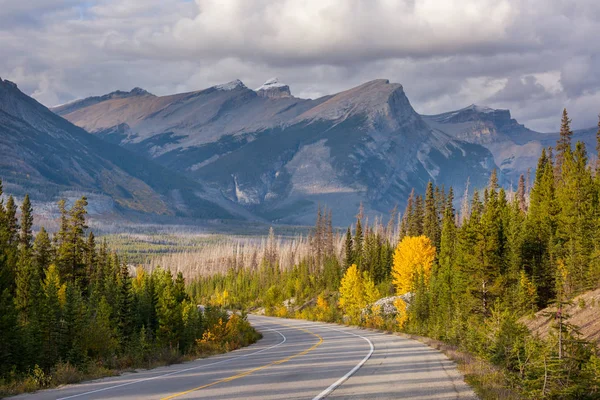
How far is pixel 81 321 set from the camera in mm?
33594

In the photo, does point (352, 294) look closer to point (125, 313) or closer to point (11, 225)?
point (11, 225)

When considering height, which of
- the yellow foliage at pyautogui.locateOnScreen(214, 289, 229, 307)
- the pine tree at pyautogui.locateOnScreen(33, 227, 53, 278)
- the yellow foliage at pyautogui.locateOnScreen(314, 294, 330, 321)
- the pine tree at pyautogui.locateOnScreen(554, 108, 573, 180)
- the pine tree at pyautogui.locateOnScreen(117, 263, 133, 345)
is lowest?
the yellow foliage at pyautogui.locateOnScreen(214, 289, 229, 307)

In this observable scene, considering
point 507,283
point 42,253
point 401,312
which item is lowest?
point 401,312

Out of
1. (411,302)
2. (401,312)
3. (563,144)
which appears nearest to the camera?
(411,302)

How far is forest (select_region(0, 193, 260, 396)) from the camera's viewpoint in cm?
2925

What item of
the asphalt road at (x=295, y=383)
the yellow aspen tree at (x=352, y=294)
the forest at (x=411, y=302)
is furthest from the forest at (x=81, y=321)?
the yellow aspen tree at (x=352, y=294)

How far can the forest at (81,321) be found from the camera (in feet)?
96.0

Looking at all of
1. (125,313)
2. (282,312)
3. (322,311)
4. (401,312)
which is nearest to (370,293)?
(401,312)

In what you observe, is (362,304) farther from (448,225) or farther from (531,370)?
(531,370)

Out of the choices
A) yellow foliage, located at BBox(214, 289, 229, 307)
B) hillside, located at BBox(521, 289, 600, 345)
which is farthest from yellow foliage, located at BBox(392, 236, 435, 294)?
yellow foliage, located at BBox(214, 289, 229, 307)

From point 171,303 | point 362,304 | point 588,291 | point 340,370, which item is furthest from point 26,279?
point 362,304

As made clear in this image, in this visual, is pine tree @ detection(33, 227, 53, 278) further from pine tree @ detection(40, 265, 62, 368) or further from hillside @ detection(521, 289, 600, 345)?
hillside @ detection(521, 289, 600, 345)

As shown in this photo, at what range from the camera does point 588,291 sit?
139 ft

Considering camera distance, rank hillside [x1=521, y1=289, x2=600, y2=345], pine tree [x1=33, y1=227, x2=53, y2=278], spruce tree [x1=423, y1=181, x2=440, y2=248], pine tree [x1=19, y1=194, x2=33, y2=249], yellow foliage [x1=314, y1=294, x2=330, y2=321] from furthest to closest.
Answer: spruce tree [x1=423, y1=181, x2=440, y2=248] < yellow foliage [x1=314, y1=294, x2=330, y2=321] < pine tree [x1=19, y1=194, x2=33, y2=249] < pine tree [x1=33, y1=227, x2=53, y2=278] < hillside [x1=521, y1=289, x2=600, y2=345]
